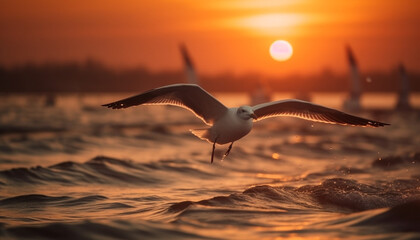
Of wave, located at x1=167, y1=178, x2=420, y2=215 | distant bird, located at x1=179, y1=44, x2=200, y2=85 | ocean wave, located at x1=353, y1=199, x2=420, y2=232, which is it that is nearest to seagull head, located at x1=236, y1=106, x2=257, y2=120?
wave, located at x1=167, y1=178, x2=420, y2=215

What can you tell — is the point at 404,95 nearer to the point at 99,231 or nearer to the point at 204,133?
the point at 204,133


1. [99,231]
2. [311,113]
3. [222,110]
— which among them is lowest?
[99,231]

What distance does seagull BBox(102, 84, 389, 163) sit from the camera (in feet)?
33.4

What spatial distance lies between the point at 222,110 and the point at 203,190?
221 cm

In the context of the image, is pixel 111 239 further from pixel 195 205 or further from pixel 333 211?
pixel 333 211

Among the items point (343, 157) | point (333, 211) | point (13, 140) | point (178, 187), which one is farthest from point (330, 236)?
point (13, 140)

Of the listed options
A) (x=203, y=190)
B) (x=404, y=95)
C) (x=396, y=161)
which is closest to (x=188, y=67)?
(x=404, y=95)

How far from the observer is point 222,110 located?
10.6 m

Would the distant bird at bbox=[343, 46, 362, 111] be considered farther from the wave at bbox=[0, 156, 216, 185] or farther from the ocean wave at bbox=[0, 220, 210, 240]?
the ocean wave at bbox=[0, 220, 210, 240]

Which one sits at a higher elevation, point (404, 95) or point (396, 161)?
point (404, 95)

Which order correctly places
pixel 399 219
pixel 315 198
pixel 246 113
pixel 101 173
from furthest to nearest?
pixel 101 173 < pixel 315 198 < pixel 246 113 < pixel 399 219

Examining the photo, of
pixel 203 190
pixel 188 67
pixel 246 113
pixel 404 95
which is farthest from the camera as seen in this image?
pixel 404 95

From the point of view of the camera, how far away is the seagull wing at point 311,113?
1107 cm

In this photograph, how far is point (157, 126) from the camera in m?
33.2
